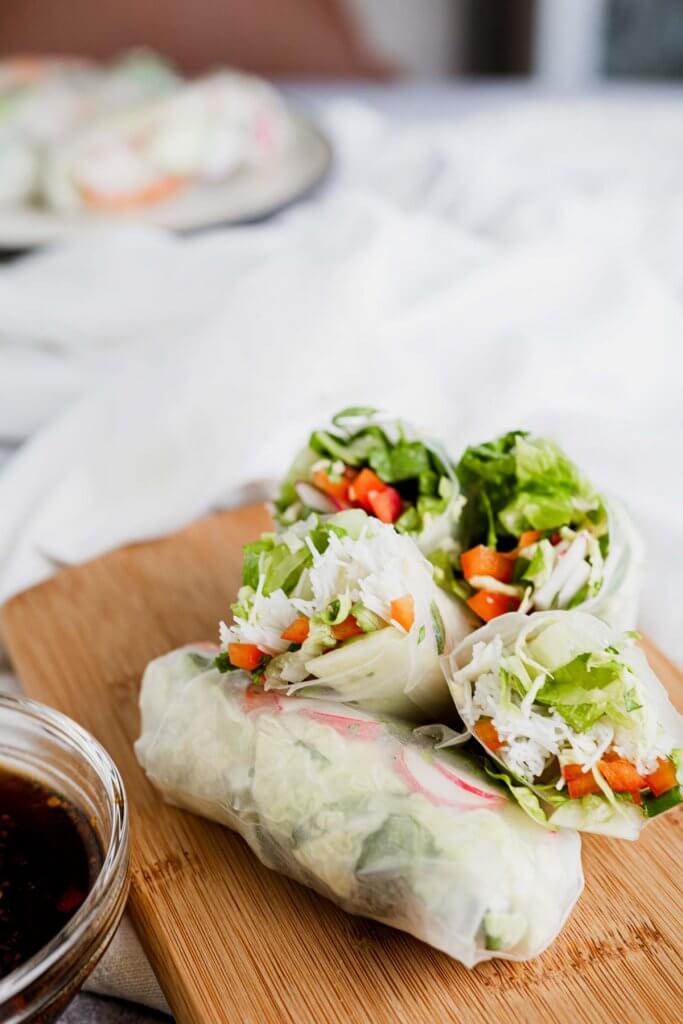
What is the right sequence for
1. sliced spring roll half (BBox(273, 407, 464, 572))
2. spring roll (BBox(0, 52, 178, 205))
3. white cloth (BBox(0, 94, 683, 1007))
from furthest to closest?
spring roll (BBox(0, 52, 178, 205))
white cloth (BBox(0, 94, 683, 1007))
sliced spring roll half (BBox(273, 407, 464, 572))

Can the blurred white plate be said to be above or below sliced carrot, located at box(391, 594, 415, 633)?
below

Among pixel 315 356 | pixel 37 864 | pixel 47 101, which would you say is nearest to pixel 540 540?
pixel 37 864

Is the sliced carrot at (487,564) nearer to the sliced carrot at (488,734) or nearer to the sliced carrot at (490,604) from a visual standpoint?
the sliced carrot at (490,604)

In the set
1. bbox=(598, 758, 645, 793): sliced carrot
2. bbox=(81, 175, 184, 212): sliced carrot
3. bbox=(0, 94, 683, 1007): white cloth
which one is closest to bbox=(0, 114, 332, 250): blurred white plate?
bbox=(81, 175, 184, 212): sliced carrot

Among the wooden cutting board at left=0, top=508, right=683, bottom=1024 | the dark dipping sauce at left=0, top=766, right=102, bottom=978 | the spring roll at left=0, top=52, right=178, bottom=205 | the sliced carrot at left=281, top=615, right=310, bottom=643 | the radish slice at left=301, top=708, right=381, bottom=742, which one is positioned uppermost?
the spring roll at left=0, top=52, right=178, bottom=205

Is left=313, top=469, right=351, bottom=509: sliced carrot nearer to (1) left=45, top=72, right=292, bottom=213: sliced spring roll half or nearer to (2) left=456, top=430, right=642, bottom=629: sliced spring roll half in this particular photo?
(2) left=456, top=430, right=642, bottom=629: sliced spring roll half

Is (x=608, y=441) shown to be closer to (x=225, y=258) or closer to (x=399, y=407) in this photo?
(x=399, y=407)

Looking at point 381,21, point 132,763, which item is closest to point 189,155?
point 132,763
